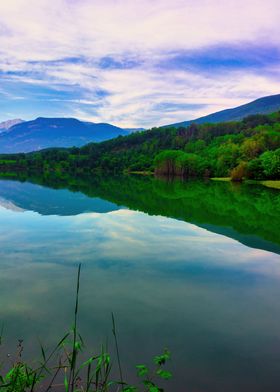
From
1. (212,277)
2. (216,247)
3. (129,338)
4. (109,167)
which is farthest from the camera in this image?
(109,167)

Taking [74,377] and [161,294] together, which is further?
[161,294]

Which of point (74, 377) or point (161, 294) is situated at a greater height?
point (74, 377)

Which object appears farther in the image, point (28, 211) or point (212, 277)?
point (28, 211)

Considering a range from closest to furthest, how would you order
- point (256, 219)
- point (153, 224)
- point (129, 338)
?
point (129, 338) → point (153, 224) → point (256, 219)

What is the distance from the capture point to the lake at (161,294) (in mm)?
8064

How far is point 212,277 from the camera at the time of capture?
1415 cm

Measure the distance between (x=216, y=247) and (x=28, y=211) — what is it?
1975cm

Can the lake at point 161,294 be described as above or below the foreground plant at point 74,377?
below

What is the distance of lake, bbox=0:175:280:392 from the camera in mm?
8064

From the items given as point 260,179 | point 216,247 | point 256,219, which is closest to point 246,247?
point 216,247

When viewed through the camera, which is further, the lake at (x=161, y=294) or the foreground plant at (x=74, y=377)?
the lake at (x=161, y=294)

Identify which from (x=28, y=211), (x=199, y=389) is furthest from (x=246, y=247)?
(x=28, y=211)

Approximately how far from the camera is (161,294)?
40.0ft

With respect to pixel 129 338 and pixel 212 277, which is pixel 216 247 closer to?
pixel 212 277
